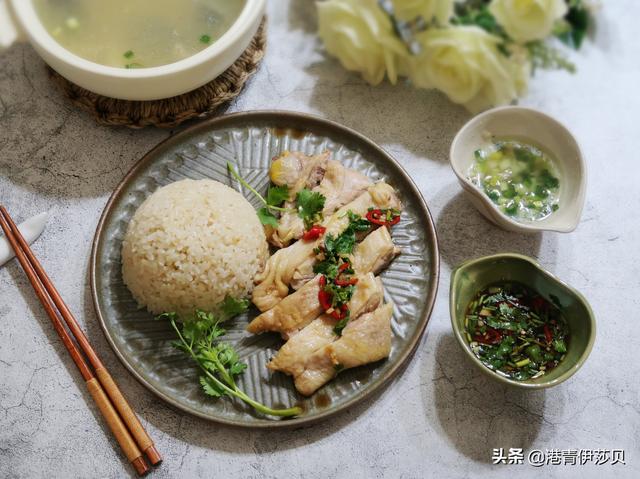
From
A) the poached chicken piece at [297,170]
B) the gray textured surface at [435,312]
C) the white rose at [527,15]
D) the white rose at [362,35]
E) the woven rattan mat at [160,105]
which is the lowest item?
the gray textured surface at [435,312]

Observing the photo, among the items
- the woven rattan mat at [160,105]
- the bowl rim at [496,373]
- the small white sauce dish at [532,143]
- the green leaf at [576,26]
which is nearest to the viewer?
the bowl rim at [496,373]

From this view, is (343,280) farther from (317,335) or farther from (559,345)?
(559,345)

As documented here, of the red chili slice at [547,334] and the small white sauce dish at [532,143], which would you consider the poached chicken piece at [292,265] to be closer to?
the small white sauce dish at [532,143]

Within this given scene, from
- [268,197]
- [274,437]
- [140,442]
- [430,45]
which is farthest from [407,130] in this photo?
[140,442]

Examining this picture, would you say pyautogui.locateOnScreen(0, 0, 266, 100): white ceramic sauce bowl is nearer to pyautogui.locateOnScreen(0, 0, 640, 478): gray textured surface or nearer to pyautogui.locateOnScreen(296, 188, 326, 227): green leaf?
pyautogui.locateOnScreen(0, 0, 640, 478): gray textured surface

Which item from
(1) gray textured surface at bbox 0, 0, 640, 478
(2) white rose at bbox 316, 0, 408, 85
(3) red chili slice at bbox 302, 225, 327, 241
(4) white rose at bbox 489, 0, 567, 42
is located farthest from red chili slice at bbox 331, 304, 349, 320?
(4) white rose at bbox 489, 0, 567, 42

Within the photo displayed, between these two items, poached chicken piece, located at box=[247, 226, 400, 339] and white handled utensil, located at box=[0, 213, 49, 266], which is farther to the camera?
white handled utensil, located at box=[0, 213, 49, 266]

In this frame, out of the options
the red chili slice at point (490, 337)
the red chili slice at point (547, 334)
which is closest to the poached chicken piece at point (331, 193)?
the red chili slice at point (490, 337)
